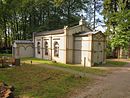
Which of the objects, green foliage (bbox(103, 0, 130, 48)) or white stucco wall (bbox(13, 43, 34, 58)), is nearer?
white stucco wall (bbox(13, 43, 34, 58))

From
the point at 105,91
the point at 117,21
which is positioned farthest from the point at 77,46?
the point at 105,91

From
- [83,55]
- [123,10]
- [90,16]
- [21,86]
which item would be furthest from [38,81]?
[90,16]

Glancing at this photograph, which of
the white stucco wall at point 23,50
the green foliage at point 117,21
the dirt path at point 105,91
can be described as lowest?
the dirt path at point 105,91

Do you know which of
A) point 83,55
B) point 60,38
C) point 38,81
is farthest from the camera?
point 60,38

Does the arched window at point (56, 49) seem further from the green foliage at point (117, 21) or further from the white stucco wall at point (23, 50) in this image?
the green foliage at point (117, 21)

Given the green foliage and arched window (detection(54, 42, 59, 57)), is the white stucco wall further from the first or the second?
the green foliage

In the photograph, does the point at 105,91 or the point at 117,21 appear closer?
the point at 105,91

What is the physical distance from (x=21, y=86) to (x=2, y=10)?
36267mm

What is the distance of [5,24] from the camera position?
58.6 meters

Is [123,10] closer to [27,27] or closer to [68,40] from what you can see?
[68,40]

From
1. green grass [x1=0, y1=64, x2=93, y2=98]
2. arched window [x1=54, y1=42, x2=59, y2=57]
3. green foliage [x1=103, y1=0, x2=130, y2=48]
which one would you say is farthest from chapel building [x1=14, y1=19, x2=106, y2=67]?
green foliage [x1=103, y1=0, x2=130, y2=48]

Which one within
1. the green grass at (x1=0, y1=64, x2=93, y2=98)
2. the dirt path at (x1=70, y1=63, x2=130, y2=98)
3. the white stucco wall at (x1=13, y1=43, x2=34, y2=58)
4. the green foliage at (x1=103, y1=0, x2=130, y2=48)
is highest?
the green foliage at (x1=103, y1=0, x2=130, y2=48)

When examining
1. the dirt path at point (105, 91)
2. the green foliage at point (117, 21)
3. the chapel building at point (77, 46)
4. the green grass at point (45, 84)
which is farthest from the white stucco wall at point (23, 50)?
the dirt path at point (105, 91)

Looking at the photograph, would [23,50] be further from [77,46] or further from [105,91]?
[105,91]
